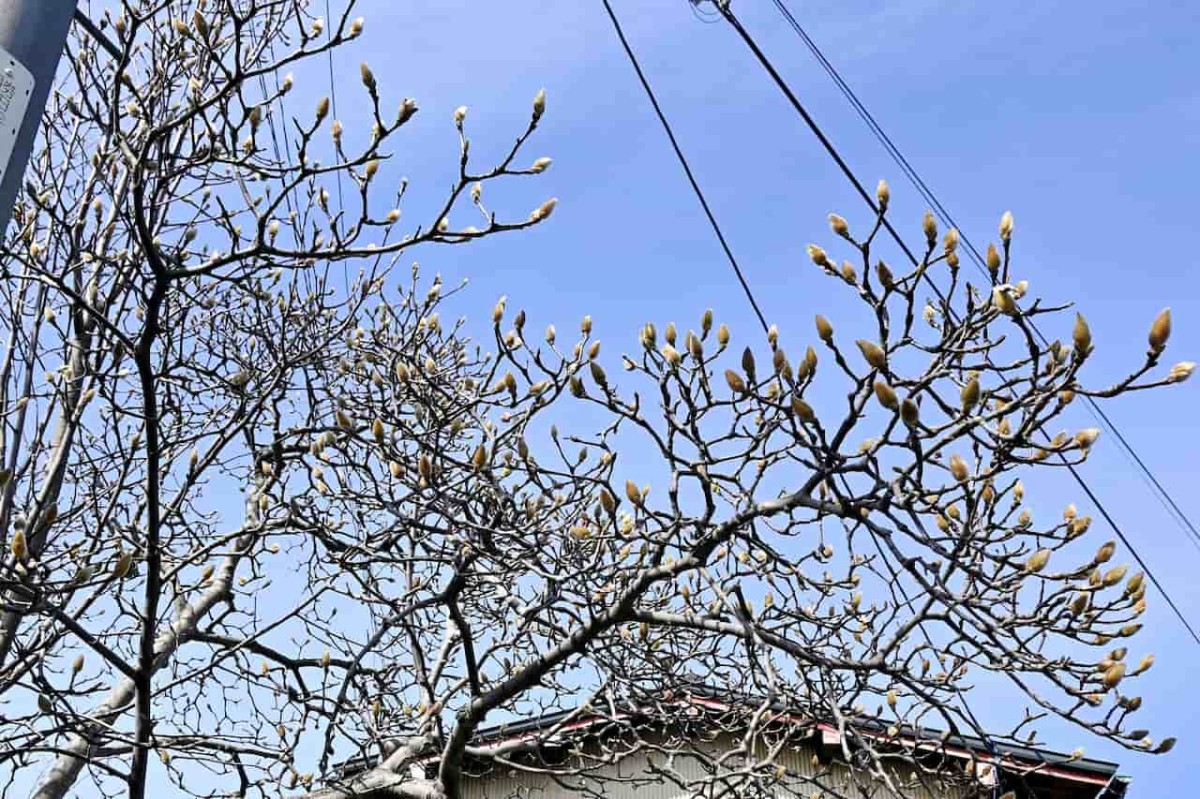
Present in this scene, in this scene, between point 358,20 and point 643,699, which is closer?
point 358,20

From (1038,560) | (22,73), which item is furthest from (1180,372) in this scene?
(22,73)

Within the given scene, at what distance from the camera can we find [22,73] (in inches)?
89.4

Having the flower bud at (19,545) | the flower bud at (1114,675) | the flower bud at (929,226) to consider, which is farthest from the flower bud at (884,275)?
the flower bud at (19,545)

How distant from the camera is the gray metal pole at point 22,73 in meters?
2.21

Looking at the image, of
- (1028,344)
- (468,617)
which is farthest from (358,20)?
(468,617)

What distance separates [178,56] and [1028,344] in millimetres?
3641

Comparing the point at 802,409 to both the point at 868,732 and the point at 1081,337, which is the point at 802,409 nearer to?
the point at 1081,337

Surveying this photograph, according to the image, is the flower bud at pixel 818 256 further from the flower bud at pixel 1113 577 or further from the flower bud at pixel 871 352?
the flower bud at pixel 1113 577

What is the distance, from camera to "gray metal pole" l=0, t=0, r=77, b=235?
2.21 m

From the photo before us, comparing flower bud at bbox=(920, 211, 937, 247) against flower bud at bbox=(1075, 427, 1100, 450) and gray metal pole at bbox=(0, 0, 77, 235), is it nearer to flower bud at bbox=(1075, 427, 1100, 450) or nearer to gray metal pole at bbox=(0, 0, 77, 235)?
flower bud at bbox=(1075, 427, 1100, 450)

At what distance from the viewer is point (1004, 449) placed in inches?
118

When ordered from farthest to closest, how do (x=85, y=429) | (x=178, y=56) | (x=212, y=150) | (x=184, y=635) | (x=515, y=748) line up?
1. (x=184, y=635)
2. (x=85, y=429)
3. (x=515, y=748)
4. (x=178, y=56)
5. (x=212, y=150)

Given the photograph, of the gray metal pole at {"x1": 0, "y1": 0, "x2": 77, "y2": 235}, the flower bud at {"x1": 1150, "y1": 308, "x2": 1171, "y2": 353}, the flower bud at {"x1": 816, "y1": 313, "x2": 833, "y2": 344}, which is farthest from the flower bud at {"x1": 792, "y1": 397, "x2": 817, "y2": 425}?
the gray metal pole at {"x1": 0, "y1": 0, "x2": 77, "y2": 235}

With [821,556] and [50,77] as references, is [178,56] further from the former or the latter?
[821,556]
